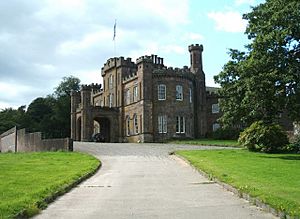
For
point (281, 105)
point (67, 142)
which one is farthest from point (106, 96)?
point (281, 105)

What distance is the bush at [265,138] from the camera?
33.6 metres

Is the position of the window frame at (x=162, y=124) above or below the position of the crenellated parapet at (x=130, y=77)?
below

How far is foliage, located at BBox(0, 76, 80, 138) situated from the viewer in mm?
86062

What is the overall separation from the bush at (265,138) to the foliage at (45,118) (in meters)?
53.9

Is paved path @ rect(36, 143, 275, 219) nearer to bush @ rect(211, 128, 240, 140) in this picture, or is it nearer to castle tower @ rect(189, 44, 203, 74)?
bush @ rect(211, 128, 240, 140)

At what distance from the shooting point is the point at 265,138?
110 ft

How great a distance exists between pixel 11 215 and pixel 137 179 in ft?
30.3

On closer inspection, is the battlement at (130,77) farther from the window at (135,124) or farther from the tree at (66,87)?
the tree at (66,87)

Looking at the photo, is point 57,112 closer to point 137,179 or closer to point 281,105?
point 281,105

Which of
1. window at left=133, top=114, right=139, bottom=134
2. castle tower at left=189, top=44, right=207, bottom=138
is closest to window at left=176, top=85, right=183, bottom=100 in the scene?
castle tower at left=189, top=44, right=207, bottom=138

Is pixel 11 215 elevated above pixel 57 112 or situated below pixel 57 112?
below

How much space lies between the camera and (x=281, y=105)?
29.2 meters

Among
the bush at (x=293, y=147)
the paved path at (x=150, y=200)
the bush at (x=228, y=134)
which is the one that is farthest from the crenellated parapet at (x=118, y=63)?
the paved path at (x=150, y=200)

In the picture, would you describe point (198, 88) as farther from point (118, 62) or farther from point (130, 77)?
point (118, 62)
